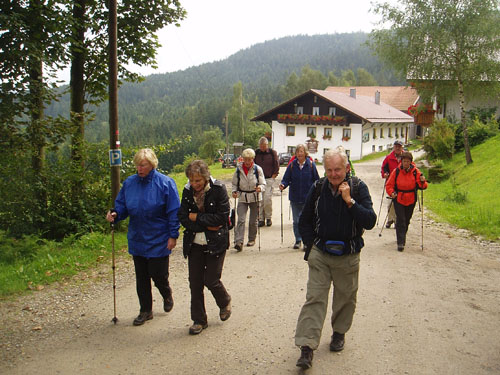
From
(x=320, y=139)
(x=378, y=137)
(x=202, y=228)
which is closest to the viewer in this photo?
(x=202, y=228)

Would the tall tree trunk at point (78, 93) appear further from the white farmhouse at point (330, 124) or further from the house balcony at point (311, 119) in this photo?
the house balcony at point (311, 119)

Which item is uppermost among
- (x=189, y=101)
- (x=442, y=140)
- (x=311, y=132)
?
(x=189, y=101)

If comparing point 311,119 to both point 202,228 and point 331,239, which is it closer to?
point 202,228

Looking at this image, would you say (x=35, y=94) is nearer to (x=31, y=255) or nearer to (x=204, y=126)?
(x=31, y=255)

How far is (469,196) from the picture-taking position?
1458 centimetres

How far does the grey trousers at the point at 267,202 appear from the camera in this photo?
10844 millimetres

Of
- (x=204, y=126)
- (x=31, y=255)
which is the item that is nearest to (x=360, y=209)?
(x=31, y=255)

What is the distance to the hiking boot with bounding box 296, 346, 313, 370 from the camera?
409cm

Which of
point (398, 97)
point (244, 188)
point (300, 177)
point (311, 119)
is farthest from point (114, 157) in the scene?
point (398, 97)

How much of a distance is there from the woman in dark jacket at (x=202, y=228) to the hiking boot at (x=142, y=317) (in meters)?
0.65

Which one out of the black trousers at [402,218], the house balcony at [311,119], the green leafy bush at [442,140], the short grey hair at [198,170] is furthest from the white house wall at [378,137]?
the short grey hair at [198,170]

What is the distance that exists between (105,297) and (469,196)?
12.2 m

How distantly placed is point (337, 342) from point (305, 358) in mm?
545

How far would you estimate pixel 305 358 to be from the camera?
4.12 meters
